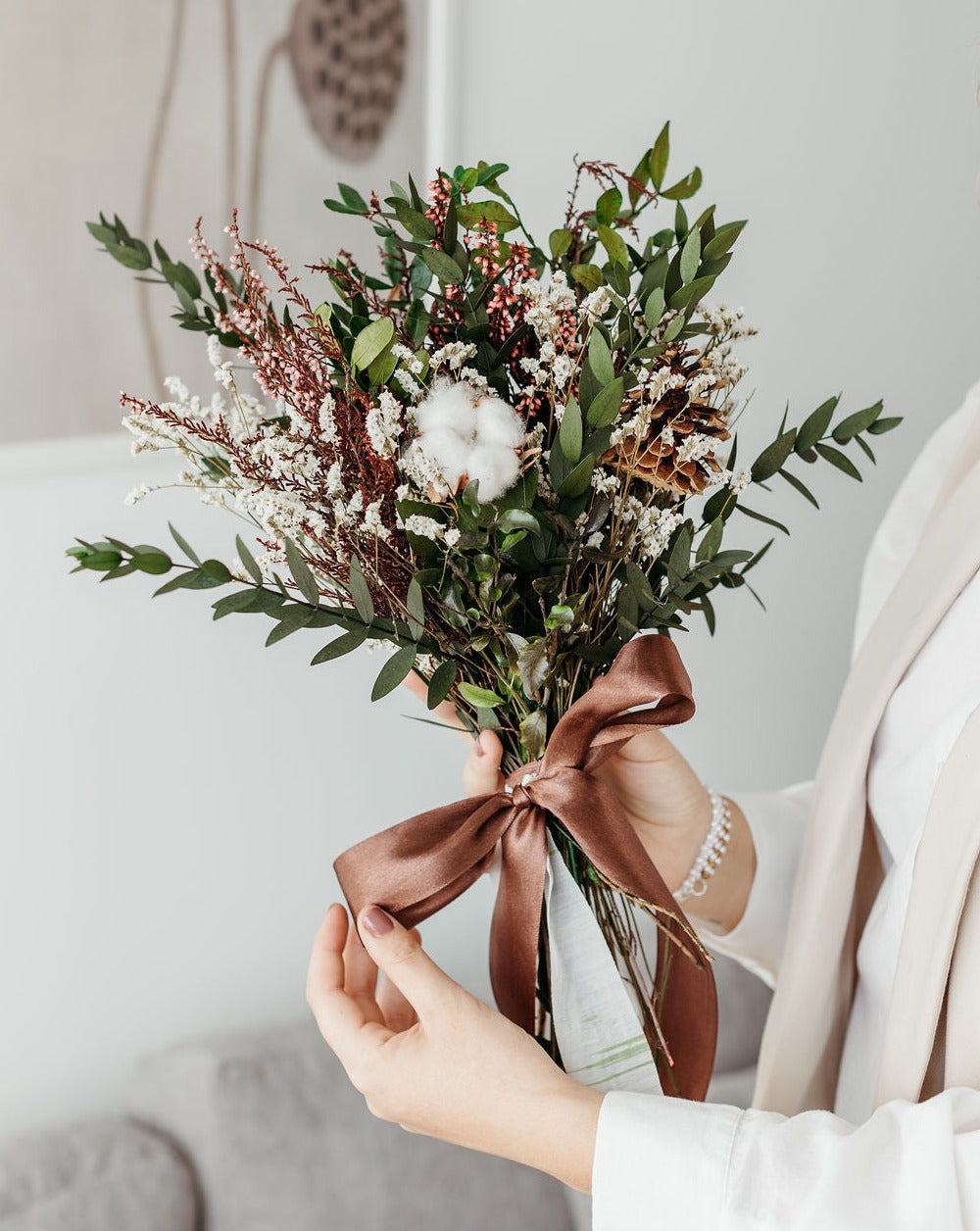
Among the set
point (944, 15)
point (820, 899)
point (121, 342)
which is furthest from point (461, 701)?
point (944, 15)

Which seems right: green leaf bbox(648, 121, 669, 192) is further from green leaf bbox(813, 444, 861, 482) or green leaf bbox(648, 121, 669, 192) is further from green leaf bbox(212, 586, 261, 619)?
green leaf bbox(212, 586, 261, 619)

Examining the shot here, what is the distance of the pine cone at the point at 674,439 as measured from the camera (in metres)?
0.65

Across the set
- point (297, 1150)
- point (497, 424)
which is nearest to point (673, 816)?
point (497, 424)

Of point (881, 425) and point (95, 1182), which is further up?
point (881, 425)

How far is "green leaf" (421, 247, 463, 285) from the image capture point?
0.64 meters

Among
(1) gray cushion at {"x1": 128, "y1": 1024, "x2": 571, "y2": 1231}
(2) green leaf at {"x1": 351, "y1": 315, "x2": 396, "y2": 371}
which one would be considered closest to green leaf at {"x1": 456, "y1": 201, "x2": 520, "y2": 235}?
(2) green leaf at {"x1": 351, "y1": 315, "x2": 396, "y2": 371}

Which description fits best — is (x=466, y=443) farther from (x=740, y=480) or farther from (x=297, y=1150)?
(x=297, y=1150)

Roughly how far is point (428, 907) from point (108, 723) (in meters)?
0.58

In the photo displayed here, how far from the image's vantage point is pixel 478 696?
0.70 metres

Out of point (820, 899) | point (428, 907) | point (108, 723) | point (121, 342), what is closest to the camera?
point (428, 907)

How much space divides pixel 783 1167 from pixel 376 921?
295 mm

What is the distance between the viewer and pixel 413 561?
0.68 meters

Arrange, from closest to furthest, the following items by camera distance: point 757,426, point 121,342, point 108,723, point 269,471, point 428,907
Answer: point 269,471 < point 428,907 < point 121,342 < point 108,723 < point 757,426

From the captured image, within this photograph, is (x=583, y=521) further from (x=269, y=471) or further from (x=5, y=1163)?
(x=5, y=1163)
